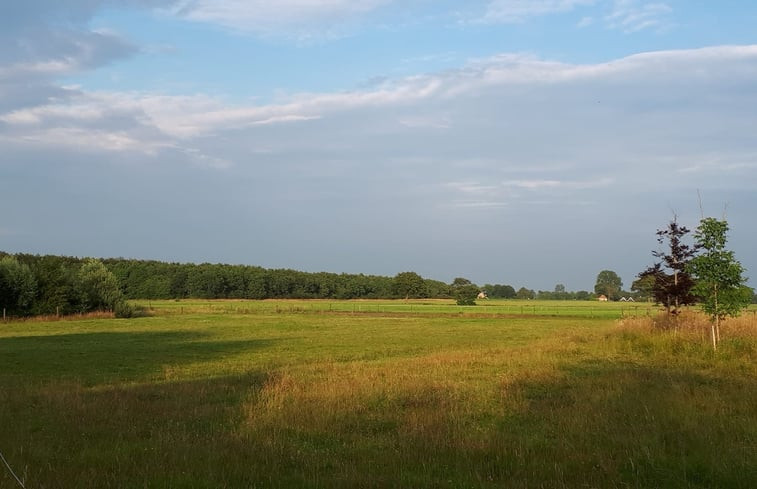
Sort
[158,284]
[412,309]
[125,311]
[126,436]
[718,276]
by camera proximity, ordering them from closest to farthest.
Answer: [126,436]
[718,276]
[125,311]
[412,309]
[158,284]

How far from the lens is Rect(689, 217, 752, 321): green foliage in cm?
2028

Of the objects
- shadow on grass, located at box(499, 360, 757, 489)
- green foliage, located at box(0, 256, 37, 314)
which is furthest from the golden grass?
green foliage, located at box(0, 256, 37, 314)

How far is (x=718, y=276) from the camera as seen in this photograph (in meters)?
20.6

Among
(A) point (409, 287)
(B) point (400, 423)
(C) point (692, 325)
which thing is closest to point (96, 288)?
(C) point (692, 325)

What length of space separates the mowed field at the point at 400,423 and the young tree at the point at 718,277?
154cm

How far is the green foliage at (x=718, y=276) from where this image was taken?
2028 cm

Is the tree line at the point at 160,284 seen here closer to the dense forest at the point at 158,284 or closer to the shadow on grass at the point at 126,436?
the dense forest at the point at 158,284

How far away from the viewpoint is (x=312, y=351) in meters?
29.8

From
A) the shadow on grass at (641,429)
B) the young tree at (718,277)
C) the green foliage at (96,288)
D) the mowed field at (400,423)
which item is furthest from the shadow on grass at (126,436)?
the green foliage at (96,288)

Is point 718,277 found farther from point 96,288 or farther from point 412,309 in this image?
point 412,309

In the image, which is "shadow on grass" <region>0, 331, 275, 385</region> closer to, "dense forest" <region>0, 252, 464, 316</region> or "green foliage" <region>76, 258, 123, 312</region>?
"dense forest" <region>0, 252, 464, 316</region>

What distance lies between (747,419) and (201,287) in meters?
151

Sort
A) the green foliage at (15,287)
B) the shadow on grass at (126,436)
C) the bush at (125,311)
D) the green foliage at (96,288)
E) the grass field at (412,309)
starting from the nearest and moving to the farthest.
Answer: the shadow on grass at (126,436) < the green foliage at (15,287) < the green foliage at (96,288) < the bush at (125,311) < the grass field at (412,309)

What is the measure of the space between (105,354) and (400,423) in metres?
21.6
